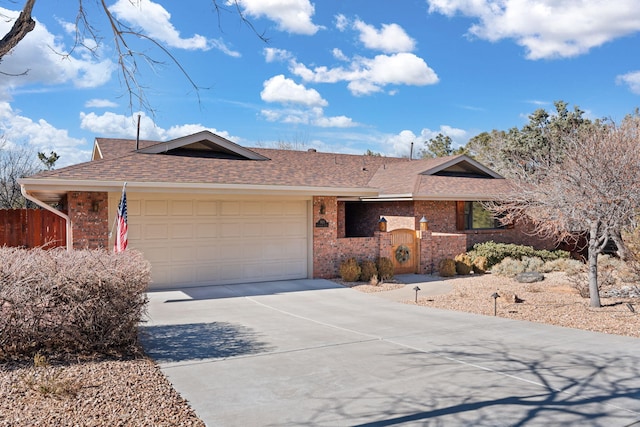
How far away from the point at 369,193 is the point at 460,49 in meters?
11.9

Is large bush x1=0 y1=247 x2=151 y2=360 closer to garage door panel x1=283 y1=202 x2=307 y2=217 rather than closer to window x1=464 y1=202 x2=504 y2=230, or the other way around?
garage door panel x1=283 y1=202 x2=307 y2=217

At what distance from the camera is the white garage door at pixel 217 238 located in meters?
12.1

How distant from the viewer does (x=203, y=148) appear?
14867 millimetres

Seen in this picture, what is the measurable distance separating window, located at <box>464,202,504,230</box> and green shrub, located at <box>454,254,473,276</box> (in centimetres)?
309

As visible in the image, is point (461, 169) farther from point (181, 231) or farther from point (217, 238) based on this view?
point (181, 231)

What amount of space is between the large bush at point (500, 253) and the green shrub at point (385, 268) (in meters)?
3.67

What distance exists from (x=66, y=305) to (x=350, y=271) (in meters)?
8.68

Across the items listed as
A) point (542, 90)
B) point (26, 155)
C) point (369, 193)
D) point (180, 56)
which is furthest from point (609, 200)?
point (26, 155)

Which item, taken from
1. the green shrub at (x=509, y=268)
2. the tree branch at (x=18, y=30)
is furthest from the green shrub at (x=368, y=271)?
the tree branch at (x=18, y=30)

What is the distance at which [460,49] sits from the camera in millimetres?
22609

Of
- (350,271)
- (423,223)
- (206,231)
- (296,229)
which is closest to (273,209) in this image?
(296,229)

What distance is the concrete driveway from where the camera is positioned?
15.3 ft

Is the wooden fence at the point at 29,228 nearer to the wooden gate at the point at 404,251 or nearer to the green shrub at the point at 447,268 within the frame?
the wooden gate at the point at 404,251

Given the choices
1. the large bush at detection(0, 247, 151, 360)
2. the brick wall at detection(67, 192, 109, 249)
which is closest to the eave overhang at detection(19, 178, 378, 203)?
the brick wall at detection(67, 192, 109, 249)
